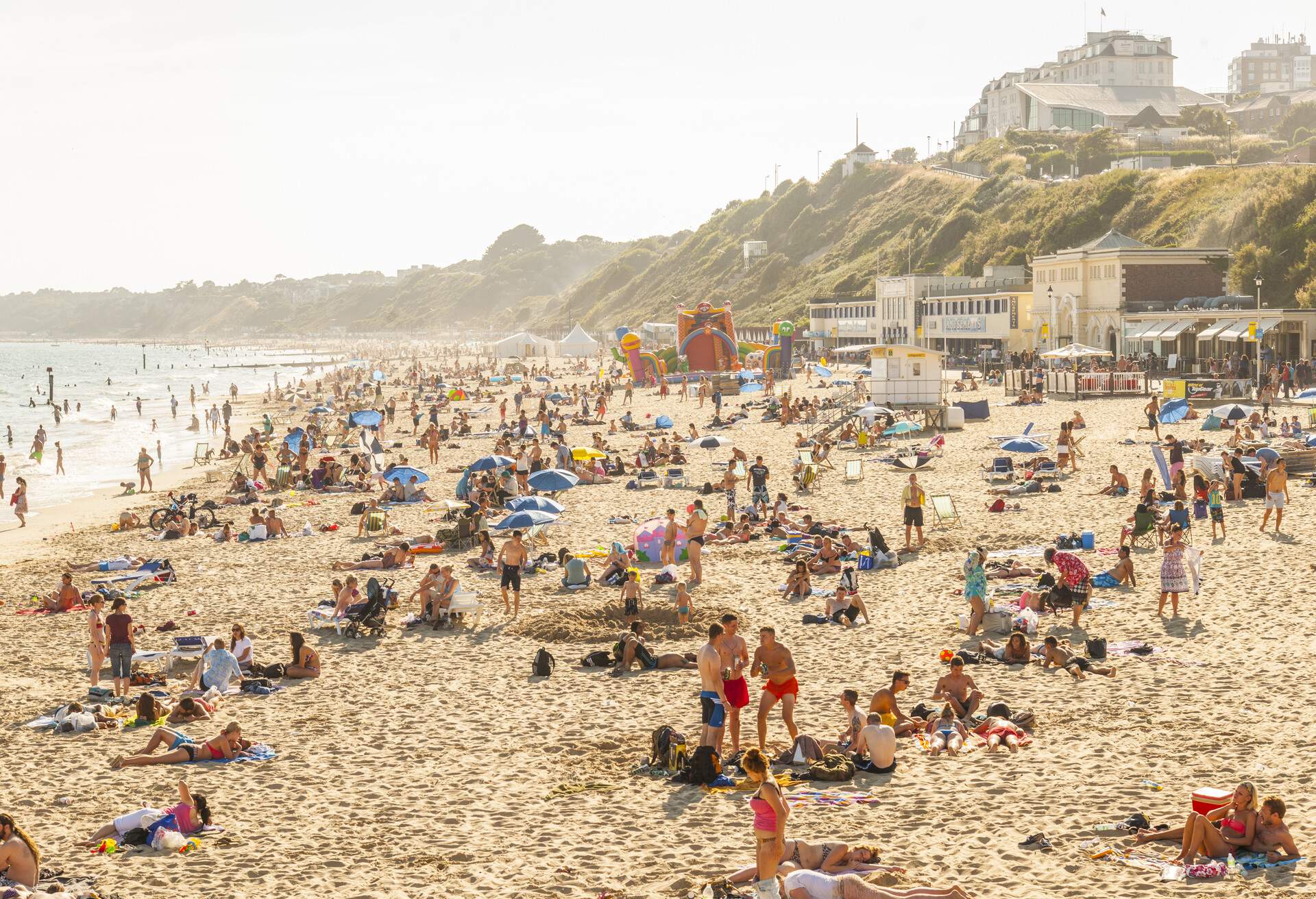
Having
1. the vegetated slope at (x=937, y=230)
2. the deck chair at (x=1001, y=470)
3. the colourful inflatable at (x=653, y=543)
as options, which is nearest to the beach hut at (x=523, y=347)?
the vegetated slope at (x=937, y=230)

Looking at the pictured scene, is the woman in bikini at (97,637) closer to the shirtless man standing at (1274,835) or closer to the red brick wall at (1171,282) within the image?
the shirtless man standing at (1274,835)

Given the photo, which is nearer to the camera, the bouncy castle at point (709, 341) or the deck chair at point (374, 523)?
the deck chair at point (374, 523)

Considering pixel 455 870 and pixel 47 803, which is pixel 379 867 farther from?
pixel 47 803

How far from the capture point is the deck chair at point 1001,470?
22672 millimetres

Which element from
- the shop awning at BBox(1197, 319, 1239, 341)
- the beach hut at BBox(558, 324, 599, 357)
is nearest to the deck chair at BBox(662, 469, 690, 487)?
the shop awning at BBox(1197, 319, 1239, 341)

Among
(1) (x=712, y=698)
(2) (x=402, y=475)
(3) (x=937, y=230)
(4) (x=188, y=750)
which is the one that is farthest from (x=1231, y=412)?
(3) (x=937, y=230)

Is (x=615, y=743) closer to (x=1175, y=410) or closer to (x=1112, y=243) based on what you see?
(x=1175, y=410)

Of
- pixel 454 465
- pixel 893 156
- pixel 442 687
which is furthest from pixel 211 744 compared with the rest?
pixel 893 156

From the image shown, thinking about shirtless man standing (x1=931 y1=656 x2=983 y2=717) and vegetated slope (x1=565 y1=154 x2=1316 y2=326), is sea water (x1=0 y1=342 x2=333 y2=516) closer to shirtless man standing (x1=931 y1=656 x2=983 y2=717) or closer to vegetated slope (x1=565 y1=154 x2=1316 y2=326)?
shirtless man standing (x1=931 y1=656 x2=983 y2=717)

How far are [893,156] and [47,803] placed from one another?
12310cm

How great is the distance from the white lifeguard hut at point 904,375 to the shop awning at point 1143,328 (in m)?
11.1

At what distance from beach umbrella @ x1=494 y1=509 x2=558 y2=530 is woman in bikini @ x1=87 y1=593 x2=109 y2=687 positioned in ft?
21.2

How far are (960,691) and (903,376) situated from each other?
2416cm

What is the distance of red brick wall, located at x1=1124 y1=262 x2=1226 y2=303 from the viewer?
44.1 m
